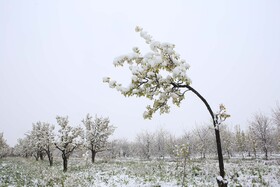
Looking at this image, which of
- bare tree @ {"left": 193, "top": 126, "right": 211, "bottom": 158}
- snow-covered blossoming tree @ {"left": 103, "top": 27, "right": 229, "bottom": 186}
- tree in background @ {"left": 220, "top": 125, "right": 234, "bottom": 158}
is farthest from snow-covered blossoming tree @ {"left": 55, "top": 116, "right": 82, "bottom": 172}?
tree in background @ {"left": 220, "top": 125, "right": 234, "bottom": 158}

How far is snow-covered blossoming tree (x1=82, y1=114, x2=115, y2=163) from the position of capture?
3397 centimetres

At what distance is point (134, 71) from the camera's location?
20.3 feet

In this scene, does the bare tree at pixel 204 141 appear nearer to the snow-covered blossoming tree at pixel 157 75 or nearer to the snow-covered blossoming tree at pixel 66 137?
the snow-covered blossoming tree at pixel 66 137

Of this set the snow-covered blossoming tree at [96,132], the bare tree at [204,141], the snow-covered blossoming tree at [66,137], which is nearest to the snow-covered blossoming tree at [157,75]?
the snow-covered blossoming tree at [66,137]

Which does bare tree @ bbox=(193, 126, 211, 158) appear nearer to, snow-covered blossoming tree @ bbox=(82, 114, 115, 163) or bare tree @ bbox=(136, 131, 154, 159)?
bare tree @ bbox=(136, 131, 154, 159)

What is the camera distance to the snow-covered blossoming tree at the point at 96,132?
3397 centimetres

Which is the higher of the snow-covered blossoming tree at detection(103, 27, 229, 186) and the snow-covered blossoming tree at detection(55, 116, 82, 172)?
the snow-covered blossoming tree at detection(103, 27, 229, 186)

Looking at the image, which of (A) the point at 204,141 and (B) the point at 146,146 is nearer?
(A) the point at 204,141

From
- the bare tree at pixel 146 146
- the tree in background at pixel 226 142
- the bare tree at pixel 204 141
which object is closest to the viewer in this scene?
the tree in background at pixel 226 142

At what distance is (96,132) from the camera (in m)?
34.8

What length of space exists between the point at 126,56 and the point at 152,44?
1014 millimetres

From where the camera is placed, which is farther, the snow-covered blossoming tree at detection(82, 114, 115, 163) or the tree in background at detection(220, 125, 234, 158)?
the tree in background at detection(220, 125, 234, 158)

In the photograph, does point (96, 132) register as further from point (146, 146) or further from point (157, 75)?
point (146, 146)

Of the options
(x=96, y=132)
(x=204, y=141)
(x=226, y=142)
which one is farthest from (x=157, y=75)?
(x=204, y=141)
